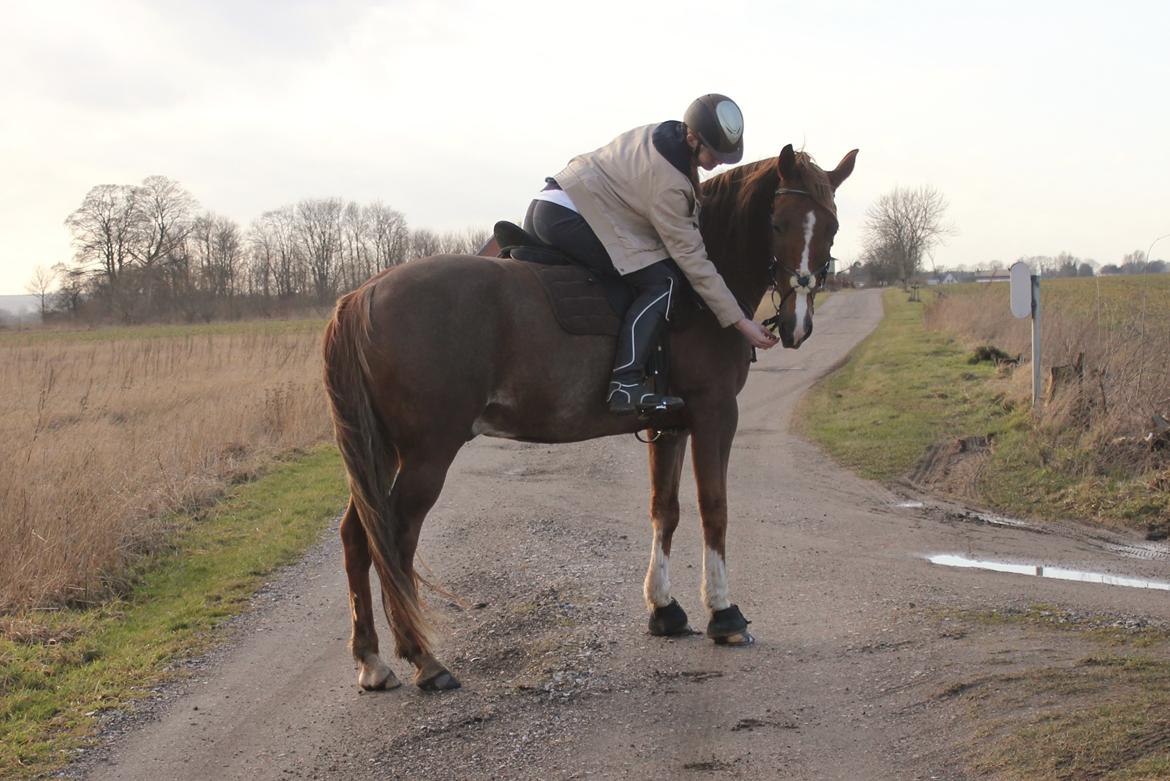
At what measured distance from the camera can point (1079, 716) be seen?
4.11 m

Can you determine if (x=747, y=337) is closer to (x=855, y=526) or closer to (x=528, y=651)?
(x=528, y=651)

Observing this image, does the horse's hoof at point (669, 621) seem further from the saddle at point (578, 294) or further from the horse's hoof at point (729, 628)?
the saddle at point (578, 294)

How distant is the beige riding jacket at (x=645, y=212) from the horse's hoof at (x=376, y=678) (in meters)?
2.50

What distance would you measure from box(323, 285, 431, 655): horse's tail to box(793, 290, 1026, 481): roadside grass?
836 cm

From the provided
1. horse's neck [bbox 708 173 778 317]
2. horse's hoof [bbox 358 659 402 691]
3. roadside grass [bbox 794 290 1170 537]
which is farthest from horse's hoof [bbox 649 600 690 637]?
roadside grass [bbox 794 290 1170 537]

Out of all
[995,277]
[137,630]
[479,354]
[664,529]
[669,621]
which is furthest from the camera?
[995,277]

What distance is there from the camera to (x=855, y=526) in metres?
9.35

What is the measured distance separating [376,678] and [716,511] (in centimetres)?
212

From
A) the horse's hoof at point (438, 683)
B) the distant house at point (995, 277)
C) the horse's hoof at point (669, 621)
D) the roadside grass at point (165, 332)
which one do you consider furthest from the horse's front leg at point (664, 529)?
the roadside grass at point (165, 332)

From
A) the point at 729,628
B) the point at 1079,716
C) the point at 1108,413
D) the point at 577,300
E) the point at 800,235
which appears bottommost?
the point at 729,628

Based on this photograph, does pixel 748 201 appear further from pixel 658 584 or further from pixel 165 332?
pixel 165 332

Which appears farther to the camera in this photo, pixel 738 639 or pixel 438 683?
pixel 738 639

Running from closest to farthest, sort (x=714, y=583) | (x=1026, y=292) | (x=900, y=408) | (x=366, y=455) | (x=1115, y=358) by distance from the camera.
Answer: (x=366, y=455) → (x=714, y=583) → (x=1115, y=358) → (x=1026, y=292) → (x=900, y=408)

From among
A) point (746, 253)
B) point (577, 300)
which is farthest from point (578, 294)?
point (746, 253)
